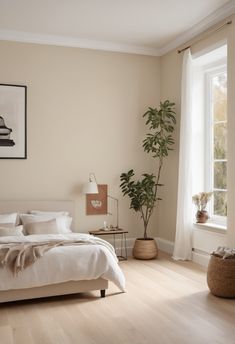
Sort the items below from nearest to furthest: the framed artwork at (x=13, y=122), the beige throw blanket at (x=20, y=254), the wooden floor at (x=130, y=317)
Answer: the wooden floor at (x=130, y=317) → the beige throw blanket at (x=20, y=254) → the framed artwork at (x=13, y=122)

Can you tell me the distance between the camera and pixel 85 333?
3182 millimetres

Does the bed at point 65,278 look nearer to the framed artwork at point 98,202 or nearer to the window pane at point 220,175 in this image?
the framed artwork at point 98,202

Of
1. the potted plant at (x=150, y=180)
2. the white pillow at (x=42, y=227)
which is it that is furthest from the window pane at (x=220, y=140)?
the white pillow at (x=42, y=227)

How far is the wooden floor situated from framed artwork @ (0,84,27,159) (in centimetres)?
240

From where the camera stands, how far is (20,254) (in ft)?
12.5

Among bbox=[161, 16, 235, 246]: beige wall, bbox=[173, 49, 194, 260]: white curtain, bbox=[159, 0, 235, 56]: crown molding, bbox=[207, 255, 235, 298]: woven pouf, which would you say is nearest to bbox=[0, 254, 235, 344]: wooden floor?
bbox=[207, 255, 235, 298]: woven pouf

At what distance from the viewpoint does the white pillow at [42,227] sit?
194 inches

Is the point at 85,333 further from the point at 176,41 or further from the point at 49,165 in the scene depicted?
the point at 176,41

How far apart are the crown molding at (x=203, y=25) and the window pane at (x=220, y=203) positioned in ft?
7.21

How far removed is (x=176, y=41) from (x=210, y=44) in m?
0.91

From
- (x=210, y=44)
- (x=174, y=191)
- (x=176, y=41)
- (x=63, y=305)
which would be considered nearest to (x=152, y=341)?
(x=63, y=305)

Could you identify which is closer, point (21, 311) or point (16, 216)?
point (21, 311)

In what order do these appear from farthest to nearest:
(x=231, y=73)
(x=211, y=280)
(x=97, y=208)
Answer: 1. (x=97, y=208)
2. (x=231, y=73)
3. (x=211, y=280)

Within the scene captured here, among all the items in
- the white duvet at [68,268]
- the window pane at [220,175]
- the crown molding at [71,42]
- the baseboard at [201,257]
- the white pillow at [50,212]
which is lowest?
the baseboard at [201,257]
